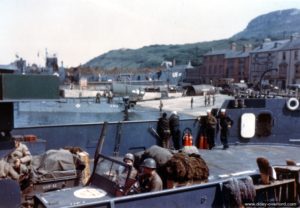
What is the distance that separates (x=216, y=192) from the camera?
7.16 m

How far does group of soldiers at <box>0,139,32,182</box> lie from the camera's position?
23.5 feet

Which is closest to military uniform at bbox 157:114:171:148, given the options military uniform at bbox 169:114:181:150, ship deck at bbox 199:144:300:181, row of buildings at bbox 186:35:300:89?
military uniform at bbox 169:114:181:150

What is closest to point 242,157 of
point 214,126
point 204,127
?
point 214,126

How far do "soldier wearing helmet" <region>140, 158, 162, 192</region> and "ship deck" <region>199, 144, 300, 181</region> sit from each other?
7.55 ft

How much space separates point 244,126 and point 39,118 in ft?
129

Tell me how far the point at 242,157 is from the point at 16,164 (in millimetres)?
6958

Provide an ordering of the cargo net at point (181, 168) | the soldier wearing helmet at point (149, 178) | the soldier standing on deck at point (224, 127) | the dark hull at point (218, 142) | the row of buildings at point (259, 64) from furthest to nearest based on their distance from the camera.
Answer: the row of buildings at point (259, 64), the soldier standing on deck at point (224, 127), the cargo net at point (181, 168), the dark hull at point (218, 142), the soldier wearing helmet at point (149, 178)

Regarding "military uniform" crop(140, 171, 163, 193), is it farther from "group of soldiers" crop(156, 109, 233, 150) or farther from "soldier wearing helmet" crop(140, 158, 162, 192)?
"group of soldiers" crop(156, 109, 233, 150)

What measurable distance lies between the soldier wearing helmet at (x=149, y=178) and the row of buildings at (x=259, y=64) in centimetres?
6637

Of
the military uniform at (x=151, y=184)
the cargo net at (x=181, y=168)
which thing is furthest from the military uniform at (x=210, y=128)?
the military uniform at (x=151, y=184)

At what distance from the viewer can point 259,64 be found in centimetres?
9100

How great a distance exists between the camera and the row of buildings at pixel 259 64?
84.2 meters

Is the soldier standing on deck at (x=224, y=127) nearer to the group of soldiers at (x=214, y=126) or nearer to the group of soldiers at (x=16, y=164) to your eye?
the group of soldiers at (x=214, y=126)

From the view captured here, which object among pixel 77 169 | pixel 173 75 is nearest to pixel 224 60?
pixel 173 75
